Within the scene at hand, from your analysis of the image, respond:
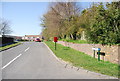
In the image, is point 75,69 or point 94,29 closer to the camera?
point 75,69

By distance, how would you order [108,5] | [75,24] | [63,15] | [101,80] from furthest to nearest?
1. [63,15]
2. [75,24]
3. [108,5]
4. [101,80]

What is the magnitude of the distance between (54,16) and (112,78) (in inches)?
1135

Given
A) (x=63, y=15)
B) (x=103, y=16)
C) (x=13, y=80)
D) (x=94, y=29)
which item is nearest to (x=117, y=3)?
(x=103, y=16)

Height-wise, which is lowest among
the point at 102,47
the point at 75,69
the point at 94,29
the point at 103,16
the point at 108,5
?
the point at 75,69

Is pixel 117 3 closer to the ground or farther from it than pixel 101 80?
farther from it

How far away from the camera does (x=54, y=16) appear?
3384 centimetres

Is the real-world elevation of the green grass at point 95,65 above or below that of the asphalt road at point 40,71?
above

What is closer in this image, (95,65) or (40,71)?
(40,71)

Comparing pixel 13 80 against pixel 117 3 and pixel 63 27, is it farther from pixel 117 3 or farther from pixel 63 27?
pixel 63 27

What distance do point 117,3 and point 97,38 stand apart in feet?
9.53

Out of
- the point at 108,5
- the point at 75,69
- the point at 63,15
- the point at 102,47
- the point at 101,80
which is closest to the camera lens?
the point at 101,80

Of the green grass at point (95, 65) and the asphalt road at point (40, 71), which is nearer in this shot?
the asphalt road at point (40, 71)

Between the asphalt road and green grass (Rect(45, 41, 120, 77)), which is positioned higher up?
green grass (Rect(45, 41, 120, 77))

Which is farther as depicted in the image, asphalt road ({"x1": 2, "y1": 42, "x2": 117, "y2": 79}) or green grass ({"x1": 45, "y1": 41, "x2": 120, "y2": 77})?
green grass ({"x1": 45, "y1": 41, "x2": 120, "y2": 77})
